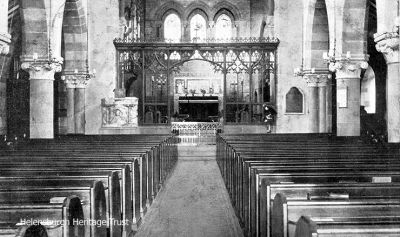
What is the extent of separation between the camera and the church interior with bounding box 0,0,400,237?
3.33 metres

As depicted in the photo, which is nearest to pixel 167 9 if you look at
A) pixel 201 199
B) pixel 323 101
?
pixel 323 101

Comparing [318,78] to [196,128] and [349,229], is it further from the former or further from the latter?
[349,229]

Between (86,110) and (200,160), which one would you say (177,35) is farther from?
(200,160)

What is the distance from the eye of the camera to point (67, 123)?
1591 cm

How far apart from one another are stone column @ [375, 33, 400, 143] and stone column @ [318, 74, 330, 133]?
6091 millimetres

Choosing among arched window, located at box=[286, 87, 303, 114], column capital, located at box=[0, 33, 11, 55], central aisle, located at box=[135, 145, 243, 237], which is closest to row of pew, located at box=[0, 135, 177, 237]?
central aisle, located at box=[135, 145, 243, 237]

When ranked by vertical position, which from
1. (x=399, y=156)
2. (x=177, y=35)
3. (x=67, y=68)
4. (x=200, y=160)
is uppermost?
(x=177, y=35)

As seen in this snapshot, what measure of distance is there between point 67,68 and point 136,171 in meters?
10.6

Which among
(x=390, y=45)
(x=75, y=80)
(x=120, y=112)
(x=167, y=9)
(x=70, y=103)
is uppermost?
(x=167, y=9)

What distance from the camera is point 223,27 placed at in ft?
86.5

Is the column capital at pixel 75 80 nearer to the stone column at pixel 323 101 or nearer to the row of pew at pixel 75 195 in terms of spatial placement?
the stone column at pixel 323 101

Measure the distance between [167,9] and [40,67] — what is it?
616 inches

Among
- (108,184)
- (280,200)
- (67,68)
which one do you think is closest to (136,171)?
(108,184)

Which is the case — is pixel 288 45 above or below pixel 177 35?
below
